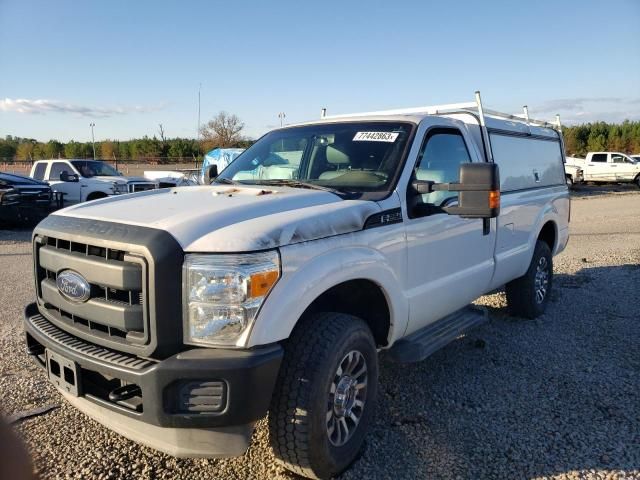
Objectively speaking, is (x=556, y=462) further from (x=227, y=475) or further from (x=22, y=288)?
(x=22, y=288)

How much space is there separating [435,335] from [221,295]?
6.50 feet

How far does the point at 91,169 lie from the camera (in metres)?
15.0

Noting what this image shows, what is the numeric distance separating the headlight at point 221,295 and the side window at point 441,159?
1.67 metres

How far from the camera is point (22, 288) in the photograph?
696 cm

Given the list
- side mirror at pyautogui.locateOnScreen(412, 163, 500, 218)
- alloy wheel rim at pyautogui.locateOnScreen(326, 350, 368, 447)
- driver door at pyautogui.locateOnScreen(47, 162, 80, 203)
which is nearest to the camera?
alloy wheel rim at pyautogui.locateOnScreen(326, 350, 368, 447)

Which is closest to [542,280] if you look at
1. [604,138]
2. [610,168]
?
[610,168]

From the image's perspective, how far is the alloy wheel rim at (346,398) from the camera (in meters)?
2.85

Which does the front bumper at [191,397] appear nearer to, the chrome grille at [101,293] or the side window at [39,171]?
the chrome grille at [101,293]

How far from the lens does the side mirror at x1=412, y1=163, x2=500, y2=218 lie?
2.99 metres

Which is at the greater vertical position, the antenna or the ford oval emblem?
the antenna

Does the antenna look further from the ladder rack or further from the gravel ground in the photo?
the gravel ground

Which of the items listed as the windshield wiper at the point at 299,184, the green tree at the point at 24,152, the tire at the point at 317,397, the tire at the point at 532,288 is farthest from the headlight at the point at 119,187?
the green tree at the point at 24,152

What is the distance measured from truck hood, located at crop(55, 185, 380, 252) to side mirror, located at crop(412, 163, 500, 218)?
51 centimetres

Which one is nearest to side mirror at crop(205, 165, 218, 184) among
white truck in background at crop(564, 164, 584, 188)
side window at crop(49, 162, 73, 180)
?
side window at crop(49, 162, 73, 180)
